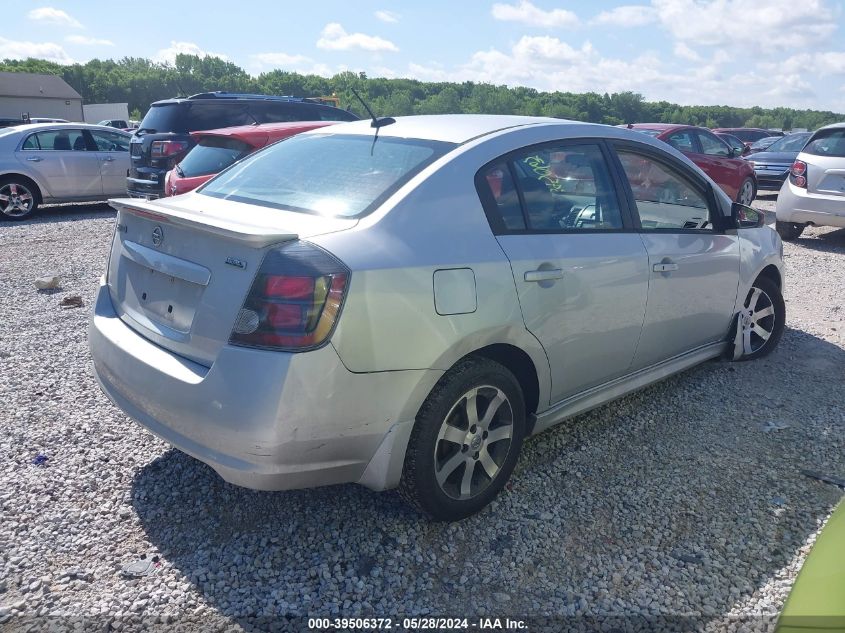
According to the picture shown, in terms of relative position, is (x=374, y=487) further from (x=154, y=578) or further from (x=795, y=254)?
(x=795, y=254)

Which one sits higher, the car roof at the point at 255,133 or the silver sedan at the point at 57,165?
the car roof at the point at 255,133

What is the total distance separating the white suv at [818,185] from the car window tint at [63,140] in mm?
11508

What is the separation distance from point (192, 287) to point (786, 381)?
13.0 feet

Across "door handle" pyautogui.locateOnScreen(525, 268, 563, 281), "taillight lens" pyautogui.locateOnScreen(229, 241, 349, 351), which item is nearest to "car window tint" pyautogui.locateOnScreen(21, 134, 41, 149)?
"taillight lens" pyautogui.locateOnScreen(229, 241, 349, 351)

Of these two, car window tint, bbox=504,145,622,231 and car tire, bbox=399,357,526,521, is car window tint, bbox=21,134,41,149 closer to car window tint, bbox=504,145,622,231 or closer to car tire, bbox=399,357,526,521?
car window tint, bbox=504,145,622,231

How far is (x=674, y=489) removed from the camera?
10.9 feet

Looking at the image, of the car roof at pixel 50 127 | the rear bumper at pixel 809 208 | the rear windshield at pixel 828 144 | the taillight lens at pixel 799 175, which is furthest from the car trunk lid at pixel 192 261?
the car roof at pixel 50 127

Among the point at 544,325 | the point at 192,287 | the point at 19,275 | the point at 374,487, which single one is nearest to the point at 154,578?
Result: the point at 374,487

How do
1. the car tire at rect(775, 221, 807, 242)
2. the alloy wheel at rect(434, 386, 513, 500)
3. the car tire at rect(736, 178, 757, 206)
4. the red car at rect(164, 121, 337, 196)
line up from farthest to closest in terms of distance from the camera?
1. the car tire at rect(736, 178, 757, 206)
2. the car tire at rect(775, 221, 807, 242)
3. the red car at rect(164, 121, 337, 196)
4. the alloy wheel at rect(434, 386, 513, 500)

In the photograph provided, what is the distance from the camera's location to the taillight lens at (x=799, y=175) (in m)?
9.57

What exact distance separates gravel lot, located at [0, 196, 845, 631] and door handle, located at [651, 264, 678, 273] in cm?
90

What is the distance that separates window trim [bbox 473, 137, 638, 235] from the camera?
3.01 meters

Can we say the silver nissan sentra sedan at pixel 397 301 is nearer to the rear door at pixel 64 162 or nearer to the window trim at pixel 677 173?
the window trim at pixel 677 173

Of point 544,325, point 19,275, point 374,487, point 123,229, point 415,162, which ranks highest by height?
point 415,162
